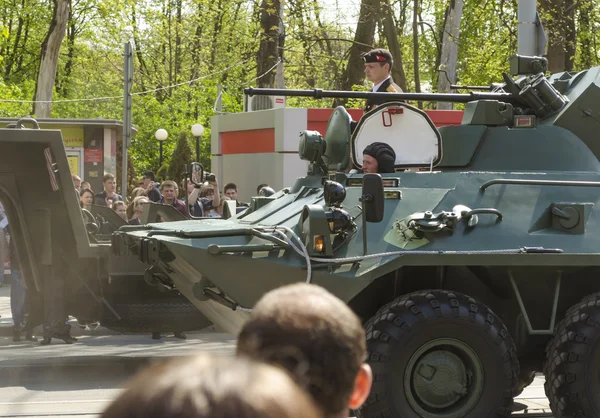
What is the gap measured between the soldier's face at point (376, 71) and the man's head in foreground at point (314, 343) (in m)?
6.35

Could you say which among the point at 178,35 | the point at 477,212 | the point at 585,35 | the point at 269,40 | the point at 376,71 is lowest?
the point at 477,212

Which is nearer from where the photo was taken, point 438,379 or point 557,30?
point 438,379

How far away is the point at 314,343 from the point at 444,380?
15.1ft

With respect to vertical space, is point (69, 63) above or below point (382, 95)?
above

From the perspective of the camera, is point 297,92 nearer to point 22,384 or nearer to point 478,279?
point 478,279

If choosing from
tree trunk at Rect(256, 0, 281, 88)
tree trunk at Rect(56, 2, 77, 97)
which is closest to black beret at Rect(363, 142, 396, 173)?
tree trunk at Rect(256, 0, 281, 88)

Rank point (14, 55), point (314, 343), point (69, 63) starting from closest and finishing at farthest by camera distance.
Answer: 1. point (314, 343)
2. point (14, 55)
3. point (69, 63)

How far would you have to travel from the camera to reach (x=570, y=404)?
6422mm

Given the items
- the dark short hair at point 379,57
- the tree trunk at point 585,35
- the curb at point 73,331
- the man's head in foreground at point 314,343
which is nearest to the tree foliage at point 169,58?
the tree trunk at point 585,35

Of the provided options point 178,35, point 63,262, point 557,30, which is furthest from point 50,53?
point 178,35

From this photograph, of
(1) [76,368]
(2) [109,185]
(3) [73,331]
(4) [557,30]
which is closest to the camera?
(1) [76,368]

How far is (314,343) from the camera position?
6.13 ft

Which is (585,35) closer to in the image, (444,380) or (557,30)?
(557,30)

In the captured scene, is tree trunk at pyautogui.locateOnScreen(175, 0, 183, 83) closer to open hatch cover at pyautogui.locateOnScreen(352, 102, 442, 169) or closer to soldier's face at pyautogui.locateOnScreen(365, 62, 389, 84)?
soldier's face at pyautogui.locateOnScreen(365, 62, 389, 84)
